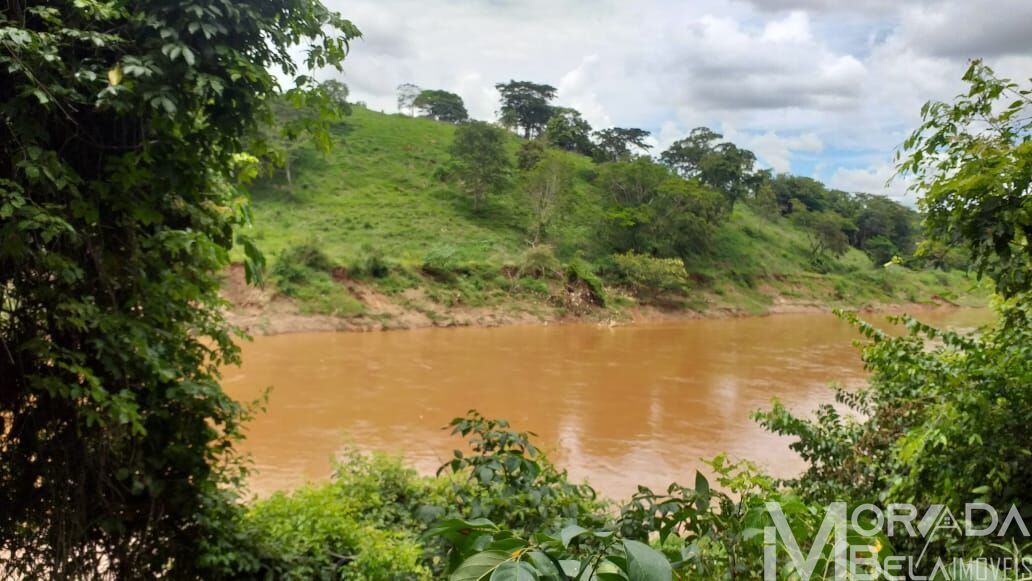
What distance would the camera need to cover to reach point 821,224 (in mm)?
35781

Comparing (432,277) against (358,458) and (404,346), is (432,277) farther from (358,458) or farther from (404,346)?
(358,458)

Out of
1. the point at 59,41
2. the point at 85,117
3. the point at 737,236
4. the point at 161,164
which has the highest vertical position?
the point at 737,236

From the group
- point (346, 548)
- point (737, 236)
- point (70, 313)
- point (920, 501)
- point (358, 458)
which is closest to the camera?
point (70, 313)

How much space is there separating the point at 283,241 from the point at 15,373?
1998 cm

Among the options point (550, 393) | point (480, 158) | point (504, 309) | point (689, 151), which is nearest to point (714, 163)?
point (689, 151)

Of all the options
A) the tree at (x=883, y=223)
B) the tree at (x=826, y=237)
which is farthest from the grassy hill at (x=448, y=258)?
the tree at (x=883, y=223)

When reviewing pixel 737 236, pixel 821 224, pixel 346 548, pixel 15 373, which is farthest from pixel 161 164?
pixel 821 224

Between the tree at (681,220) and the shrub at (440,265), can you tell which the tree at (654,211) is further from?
the shrub at (440,265)

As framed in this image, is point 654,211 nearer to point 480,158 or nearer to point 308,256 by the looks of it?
point 480,158

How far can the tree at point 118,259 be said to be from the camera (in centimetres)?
212

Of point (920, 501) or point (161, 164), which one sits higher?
point (161, 164)

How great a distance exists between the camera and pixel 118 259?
8.29 feet

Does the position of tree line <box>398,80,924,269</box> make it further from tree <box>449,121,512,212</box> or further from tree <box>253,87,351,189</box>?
tree <box>253,87,351,189</box>

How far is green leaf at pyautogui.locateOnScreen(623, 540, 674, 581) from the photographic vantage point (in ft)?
2.39
